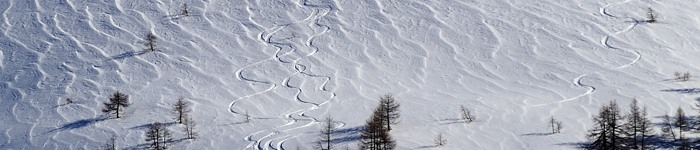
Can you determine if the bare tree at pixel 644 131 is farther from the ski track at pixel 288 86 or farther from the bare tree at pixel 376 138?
the ski track at pixel 288 86

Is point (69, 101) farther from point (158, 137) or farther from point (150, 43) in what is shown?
point (150, 43)

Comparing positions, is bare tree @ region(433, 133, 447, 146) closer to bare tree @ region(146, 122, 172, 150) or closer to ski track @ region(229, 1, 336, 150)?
ski track @ region(229, 1, 336, 150)

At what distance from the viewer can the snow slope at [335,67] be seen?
113 ft

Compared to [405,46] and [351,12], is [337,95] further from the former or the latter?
[351,12]

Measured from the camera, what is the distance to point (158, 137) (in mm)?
32906

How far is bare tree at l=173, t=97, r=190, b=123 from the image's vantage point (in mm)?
35169

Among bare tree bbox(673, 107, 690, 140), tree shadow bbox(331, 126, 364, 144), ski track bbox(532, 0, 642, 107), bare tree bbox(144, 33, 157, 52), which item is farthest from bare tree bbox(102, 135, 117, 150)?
bare tree bbox(673, 107, 690, 140)

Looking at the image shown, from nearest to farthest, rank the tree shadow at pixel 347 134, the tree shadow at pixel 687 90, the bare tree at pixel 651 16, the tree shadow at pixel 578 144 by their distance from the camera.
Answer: the tree shadow at pixel 578 144 → the tree shadow at pixel 347 134 → the tree shadow at pixel 687 90 → the bare tree at pixel 651 16

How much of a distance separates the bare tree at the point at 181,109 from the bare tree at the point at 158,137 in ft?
4.52

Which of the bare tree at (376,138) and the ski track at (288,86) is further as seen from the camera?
the ski track at (288,86)

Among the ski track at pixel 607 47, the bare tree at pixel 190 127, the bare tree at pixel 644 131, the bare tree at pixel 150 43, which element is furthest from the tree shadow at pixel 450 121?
the bare tree at pixel 150 43

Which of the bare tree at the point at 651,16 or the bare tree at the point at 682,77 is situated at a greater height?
the bare tree at the point at 651,16

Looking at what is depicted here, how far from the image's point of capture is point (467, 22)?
154ft

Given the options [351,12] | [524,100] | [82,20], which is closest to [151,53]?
[82,20]
